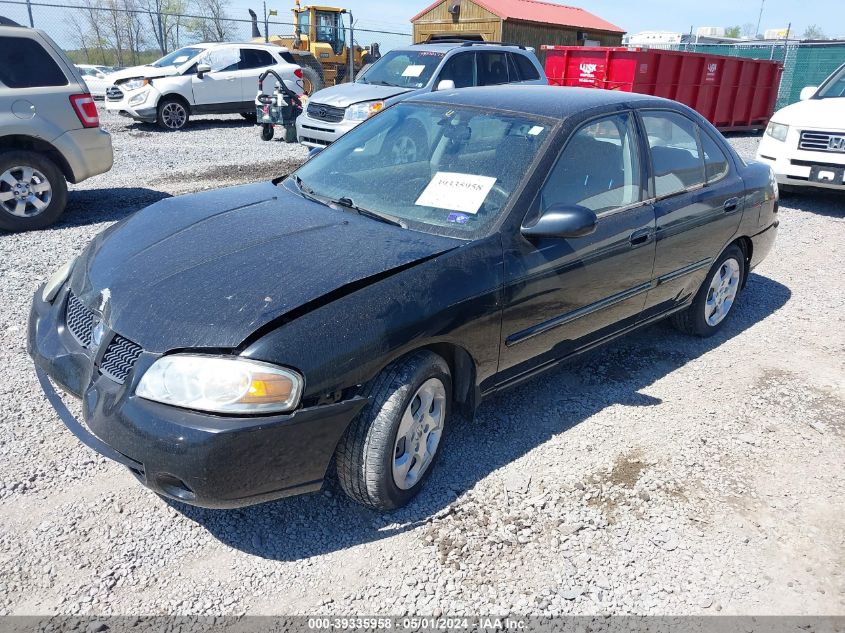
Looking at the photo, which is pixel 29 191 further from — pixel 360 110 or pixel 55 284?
pixel 360 110

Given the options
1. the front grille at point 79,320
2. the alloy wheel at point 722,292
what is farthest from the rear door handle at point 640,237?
the front grille at point 79,320

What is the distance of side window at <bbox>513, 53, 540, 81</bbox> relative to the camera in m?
11.1

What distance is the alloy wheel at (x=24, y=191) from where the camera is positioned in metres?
6.61

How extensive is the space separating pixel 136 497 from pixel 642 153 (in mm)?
3230

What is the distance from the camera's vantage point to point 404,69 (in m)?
10.9

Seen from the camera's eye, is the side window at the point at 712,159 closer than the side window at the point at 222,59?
Yes

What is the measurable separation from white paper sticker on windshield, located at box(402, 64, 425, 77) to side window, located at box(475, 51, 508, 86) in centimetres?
90

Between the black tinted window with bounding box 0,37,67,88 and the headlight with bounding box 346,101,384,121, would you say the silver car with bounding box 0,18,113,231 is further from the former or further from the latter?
the headlight with bounding box 346,101,384,121

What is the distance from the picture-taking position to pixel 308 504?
9.83 feet

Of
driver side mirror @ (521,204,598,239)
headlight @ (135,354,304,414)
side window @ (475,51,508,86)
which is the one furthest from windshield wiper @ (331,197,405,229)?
side window @ (475,51,508,86)

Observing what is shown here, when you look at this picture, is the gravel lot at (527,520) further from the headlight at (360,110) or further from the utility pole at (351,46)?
the utility pole at (351,46)

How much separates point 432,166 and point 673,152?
1686mm

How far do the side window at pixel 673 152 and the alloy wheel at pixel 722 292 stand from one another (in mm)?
829

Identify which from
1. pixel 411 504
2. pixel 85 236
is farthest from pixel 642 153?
pixel 85 236
